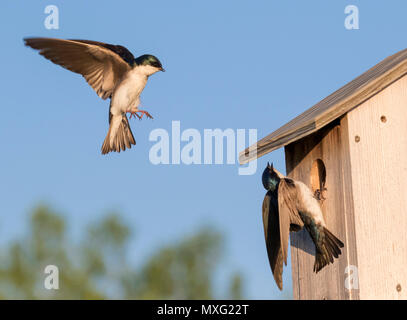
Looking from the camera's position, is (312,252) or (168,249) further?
(168,249)

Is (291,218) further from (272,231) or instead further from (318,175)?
(318,175)

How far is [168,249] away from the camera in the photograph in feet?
59.1

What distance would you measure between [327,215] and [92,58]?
172 centimetres

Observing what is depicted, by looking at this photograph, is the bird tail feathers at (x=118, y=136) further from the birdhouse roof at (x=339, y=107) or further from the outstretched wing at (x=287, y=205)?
the outstretched wing at (x=287, y=205)

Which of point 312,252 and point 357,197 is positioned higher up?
point 357,197

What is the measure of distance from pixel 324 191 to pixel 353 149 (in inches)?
12.2

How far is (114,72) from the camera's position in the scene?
183 inches

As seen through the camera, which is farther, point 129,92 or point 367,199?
point 129,92

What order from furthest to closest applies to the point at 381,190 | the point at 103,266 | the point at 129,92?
1. the point at 103,266
2. the point at 129,92
3. the point at 381,190

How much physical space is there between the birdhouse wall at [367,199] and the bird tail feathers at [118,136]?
4.31 feet

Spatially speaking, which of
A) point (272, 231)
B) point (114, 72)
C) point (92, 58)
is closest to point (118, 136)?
point (114, 72)

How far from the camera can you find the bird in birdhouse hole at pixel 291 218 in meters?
3.81
